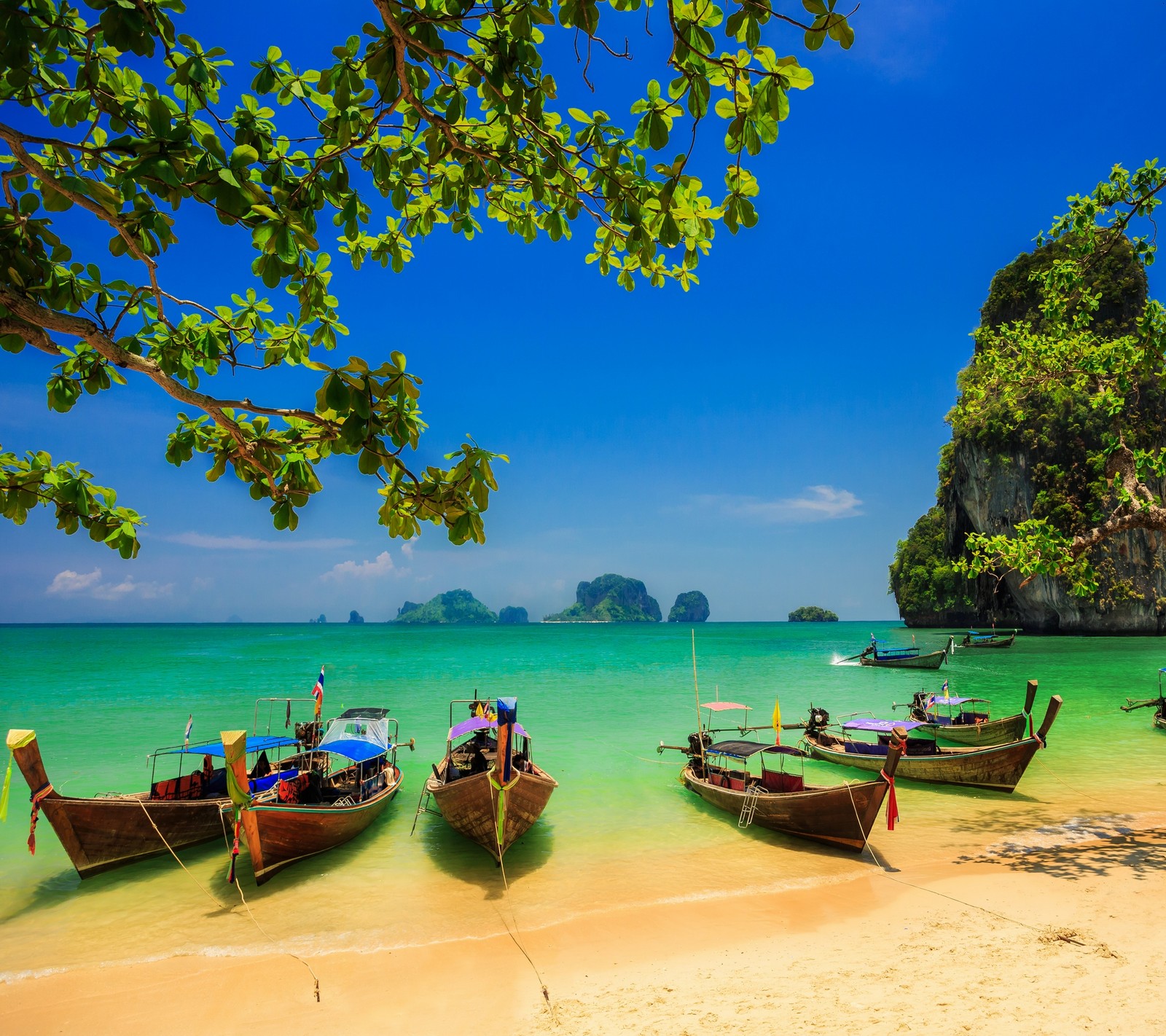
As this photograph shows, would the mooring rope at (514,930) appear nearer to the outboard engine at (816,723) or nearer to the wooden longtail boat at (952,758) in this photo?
the wooden longtail boat at (952,758)

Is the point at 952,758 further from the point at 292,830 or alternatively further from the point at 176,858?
the point at 176,858

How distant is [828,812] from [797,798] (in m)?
0.49

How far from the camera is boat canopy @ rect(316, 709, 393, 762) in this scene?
10672 mm

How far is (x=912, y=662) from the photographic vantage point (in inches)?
1426

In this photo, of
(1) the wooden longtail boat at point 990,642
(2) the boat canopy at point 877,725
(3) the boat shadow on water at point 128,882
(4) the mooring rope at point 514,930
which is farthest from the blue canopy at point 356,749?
(1) the wooden longtail boat at point 990,642

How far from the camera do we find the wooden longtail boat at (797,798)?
933 centimetres

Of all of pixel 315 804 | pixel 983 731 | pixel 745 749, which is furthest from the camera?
pixel 983 731

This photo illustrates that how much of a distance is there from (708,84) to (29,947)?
1110cm

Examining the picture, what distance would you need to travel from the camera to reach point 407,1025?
5898mm

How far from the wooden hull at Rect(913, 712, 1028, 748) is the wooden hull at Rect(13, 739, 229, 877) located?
14.0 meters

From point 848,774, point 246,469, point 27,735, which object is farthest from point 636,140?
point 848,774

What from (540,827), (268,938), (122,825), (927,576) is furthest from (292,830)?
(927,576)

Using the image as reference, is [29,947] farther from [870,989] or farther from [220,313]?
[870,989]

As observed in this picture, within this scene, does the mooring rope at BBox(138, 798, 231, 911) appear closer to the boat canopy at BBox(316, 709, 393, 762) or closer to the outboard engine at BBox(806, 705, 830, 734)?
the boat canopy at BBox(316, 709, 393, 762)
